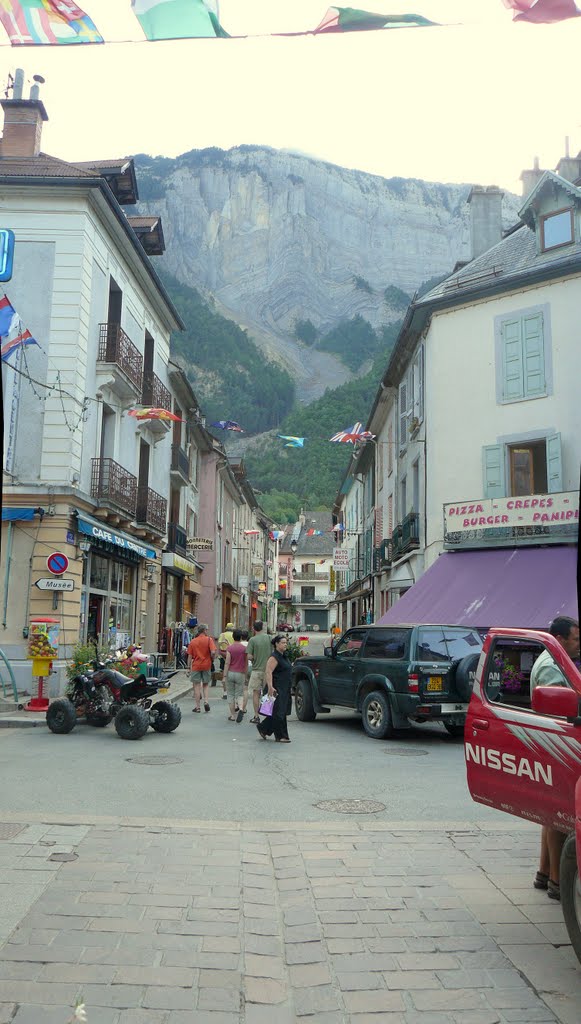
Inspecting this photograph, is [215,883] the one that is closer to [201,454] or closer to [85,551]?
[85,551]

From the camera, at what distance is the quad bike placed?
1217cm

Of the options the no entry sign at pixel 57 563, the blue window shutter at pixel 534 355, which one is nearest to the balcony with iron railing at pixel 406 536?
the blue window shutter at pixel 534 355

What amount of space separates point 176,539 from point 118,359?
39.6ft

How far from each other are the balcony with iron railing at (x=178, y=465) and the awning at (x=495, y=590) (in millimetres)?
13836

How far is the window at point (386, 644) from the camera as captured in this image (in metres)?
12.8

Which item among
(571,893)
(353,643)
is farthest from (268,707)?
(571,893)

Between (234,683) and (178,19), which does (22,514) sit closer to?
(234,683)

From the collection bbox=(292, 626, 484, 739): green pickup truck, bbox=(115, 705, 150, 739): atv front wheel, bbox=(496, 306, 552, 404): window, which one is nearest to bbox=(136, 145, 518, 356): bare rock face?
bbox=(496, 306, 552, 404): window

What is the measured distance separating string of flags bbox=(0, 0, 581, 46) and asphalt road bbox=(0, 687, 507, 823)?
5.77 metres

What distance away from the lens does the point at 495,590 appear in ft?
58.7

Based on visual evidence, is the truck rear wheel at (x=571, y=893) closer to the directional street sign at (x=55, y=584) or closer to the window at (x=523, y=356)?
the directional street sign at (x=55, y=584)

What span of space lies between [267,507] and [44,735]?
94.9 metres

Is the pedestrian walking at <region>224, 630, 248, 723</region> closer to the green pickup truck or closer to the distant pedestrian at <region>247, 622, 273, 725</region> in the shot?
the distant pedestrian at <region>247, 622, 273, 725</region>

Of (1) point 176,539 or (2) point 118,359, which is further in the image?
(1) point 176,539
